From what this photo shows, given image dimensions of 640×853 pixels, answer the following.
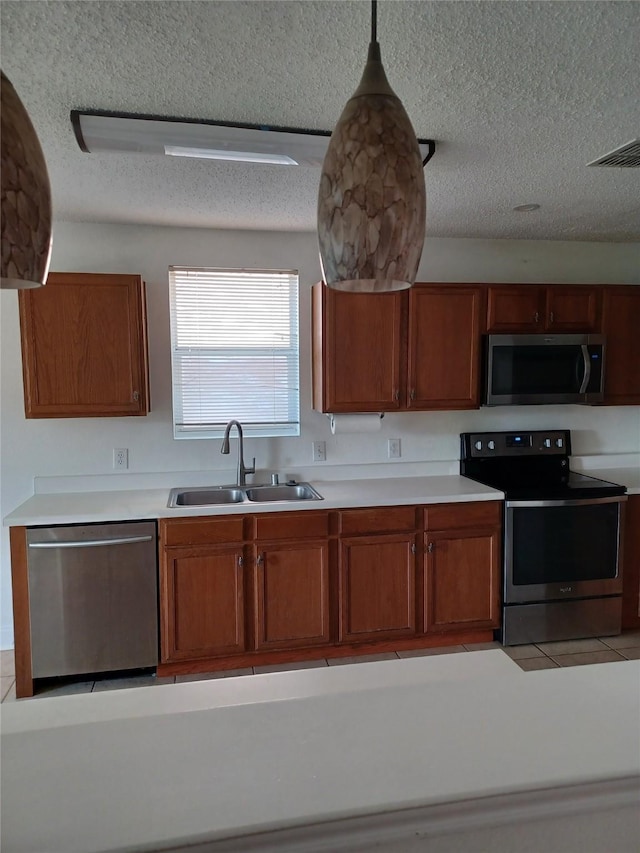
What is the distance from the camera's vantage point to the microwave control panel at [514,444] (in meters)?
3.48

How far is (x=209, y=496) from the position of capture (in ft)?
10.2

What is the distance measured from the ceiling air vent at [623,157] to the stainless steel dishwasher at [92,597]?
2.46 metres

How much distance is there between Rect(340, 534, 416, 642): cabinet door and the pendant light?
2326 mm

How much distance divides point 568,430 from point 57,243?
330 centimetres

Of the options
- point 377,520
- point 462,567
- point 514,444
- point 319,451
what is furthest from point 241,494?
point 514,444

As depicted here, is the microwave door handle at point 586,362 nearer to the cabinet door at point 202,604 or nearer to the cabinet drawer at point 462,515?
the cabinet drawer at point 462,515

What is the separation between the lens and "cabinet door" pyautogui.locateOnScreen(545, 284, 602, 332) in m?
3.25

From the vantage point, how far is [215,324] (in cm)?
324

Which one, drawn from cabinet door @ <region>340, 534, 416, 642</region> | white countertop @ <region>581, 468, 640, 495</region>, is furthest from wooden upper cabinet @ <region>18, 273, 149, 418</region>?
white countertop @ <region>581, 468, 640, 495</region>

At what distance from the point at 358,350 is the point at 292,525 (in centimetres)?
103

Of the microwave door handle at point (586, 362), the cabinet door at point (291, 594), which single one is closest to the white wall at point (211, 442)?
the microwave door handle at point (586, 362)

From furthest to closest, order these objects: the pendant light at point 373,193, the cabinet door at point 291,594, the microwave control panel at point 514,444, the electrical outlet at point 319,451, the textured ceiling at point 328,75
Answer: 1. the microwave control panel at point 514,444
2. the electrical outlet at point 319,451
3. the cabinet door at point 291,594
4. the textured ceiling at point 328,75
5. the pendant light at point 373,193

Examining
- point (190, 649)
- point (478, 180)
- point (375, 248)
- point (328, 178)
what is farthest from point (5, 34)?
point (190, 649)

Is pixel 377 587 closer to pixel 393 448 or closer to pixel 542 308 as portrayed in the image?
pixel 393 448
